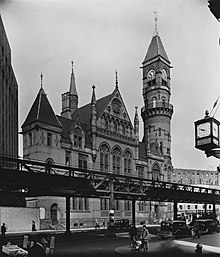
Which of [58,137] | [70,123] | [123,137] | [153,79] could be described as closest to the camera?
[153,79]

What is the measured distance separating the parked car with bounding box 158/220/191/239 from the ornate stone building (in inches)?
15.8

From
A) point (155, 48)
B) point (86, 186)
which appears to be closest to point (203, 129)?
point (155, 48)

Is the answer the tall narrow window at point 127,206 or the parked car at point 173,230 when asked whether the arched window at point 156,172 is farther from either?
the parked car at point 173,230

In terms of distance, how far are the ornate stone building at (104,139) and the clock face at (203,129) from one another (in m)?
1.11

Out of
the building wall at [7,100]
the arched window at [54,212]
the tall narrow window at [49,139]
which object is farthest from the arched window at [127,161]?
the building wall at [7,100]

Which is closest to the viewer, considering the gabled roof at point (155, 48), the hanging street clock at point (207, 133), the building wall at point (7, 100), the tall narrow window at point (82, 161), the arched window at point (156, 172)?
the hanging street clock at point (207, 133)

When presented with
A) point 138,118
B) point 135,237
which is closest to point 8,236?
point 135,237

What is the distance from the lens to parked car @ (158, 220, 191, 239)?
12.1ft

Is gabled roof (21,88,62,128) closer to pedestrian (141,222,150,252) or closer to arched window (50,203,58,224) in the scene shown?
arched window (50,203,58,224)

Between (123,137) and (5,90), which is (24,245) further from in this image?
(123,137)

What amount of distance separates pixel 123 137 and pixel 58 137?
1.79 meters

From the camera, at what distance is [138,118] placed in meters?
4.86

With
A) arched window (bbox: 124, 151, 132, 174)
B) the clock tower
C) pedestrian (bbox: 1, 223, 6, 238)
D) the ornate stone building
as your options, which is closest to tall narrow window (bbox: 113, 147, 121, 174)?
the ornate stone building

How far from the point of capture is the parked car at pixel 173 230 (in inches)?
146
